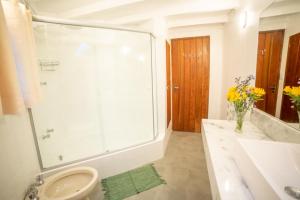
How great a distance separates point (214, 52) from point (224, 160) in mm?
2422

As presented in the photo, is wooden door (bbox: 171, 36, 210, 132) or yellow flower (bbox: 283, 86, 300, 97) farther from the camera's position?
wooden door (bbox: 171, 36, 210, 132)

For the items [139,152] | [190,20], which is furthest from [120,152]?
[190,20]

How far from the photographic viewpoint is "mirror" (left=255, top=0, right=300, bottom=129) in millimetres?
928

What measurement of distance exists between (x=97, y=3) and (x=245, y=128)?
2451mm

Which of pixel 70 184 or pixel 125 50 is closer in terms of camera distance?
pixel 70 184

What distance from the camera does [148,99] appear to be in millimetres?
2418

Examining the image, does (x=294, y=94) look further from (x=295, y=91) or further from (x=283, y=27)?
(x=283, y=27)

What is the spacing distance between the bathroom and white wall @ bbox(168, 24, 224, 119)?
0.06 ft

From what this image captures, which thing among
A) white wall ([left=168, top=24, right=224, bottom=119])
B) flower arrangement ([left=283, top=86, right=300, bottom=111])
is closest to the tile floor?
white wall ([left=168, top=24, right=224, bottom=119])

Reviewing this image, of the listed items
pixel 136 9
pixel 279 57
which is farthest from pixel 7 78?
pixel 136 9

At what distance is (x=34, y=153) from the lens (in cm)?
137

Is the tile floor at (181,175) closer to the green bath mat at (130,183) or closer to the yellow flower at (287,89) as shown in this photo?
the green bath mat at (130,183)

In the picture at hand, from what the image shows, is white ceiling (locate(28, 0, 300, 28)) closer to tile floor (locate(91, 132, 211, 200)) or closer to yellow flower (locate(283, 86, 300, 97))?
yellow flower (locate(283, 86, 300, 97))

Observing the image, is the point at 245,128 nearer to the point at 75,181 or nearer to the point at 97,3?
the point at 75,181
